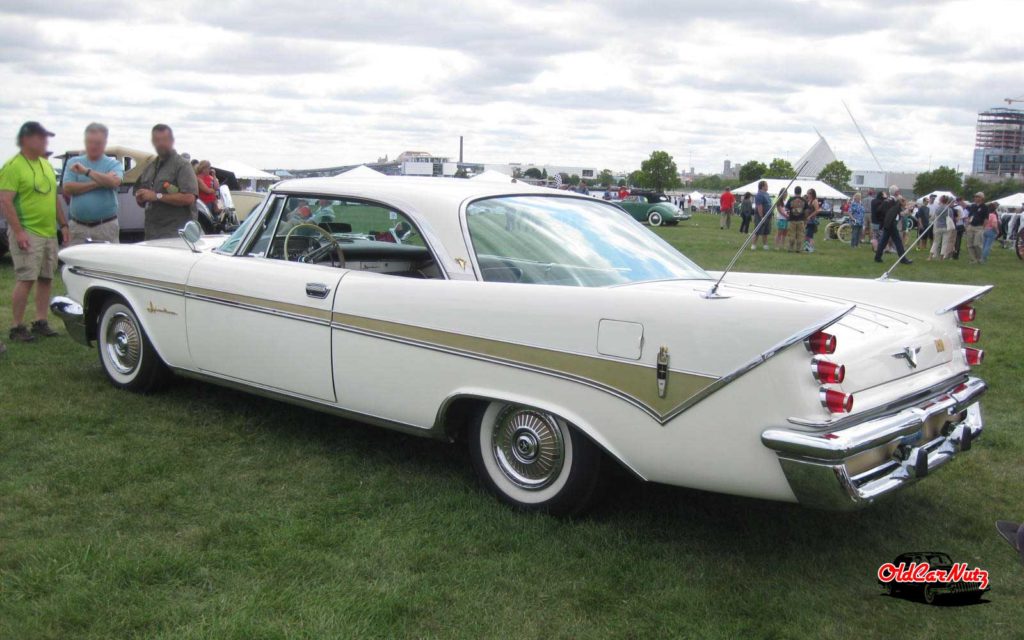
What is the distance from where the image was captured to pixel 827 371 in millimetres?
2887

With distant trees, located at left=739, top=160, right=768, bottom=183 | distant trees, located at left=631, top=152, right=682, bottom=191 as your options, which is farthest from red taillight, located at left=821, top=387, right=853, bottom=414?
distant trees, located at left=631, top=152, right=682, bottom=191

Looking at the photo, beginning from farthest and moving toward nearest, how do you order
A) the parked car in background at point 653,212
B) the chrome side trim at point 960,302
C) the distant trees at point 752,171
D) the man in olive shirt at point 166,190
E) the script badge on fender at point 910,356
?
the distant trees at point 752,171 < the parked car in background at point 653,212 < the man in olive shirt at point 166,190 < the chrome side trim at point 960,302 < the script badge on fender at point 910,356

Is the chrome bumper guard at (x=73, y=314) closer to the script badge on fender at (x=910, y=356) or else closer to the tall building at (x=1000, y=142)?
the script badge on fender at (x=910, y=356)

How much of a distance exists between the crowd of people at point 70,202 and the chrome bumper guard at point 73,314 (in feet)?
4.45

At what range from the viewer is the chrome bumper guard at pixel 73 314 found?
5.54m

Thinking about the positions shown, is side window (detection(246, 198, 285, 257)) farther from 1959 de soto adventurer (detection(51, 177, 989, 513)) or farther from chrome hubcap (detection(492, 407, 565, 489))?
chrome hubcap (detection(492, 407, 565, 489))

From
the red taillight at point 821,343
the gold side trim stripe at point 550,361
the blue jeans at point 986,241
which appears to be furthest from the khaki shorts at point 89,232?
the blue jeans at point 986,241

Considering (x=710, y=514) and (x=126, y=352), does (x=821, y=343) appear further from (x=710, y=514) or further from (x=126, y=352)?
(x=126, y=352)

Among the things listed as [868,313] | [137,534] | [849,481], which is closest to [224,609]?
[137,534]

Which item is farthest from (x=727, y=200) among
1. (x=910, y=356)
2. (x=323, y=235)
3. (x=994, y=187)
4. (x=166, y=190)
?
(x=994, y=187)

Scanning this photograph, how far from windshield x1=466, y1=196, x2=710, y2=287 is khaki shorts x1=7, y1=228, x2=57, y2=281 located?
433 cm

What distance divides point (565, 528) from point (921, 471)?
134 cm

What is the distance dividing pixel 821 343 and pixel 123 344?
13.8 ft

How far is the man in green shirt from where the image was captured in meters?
6.57
